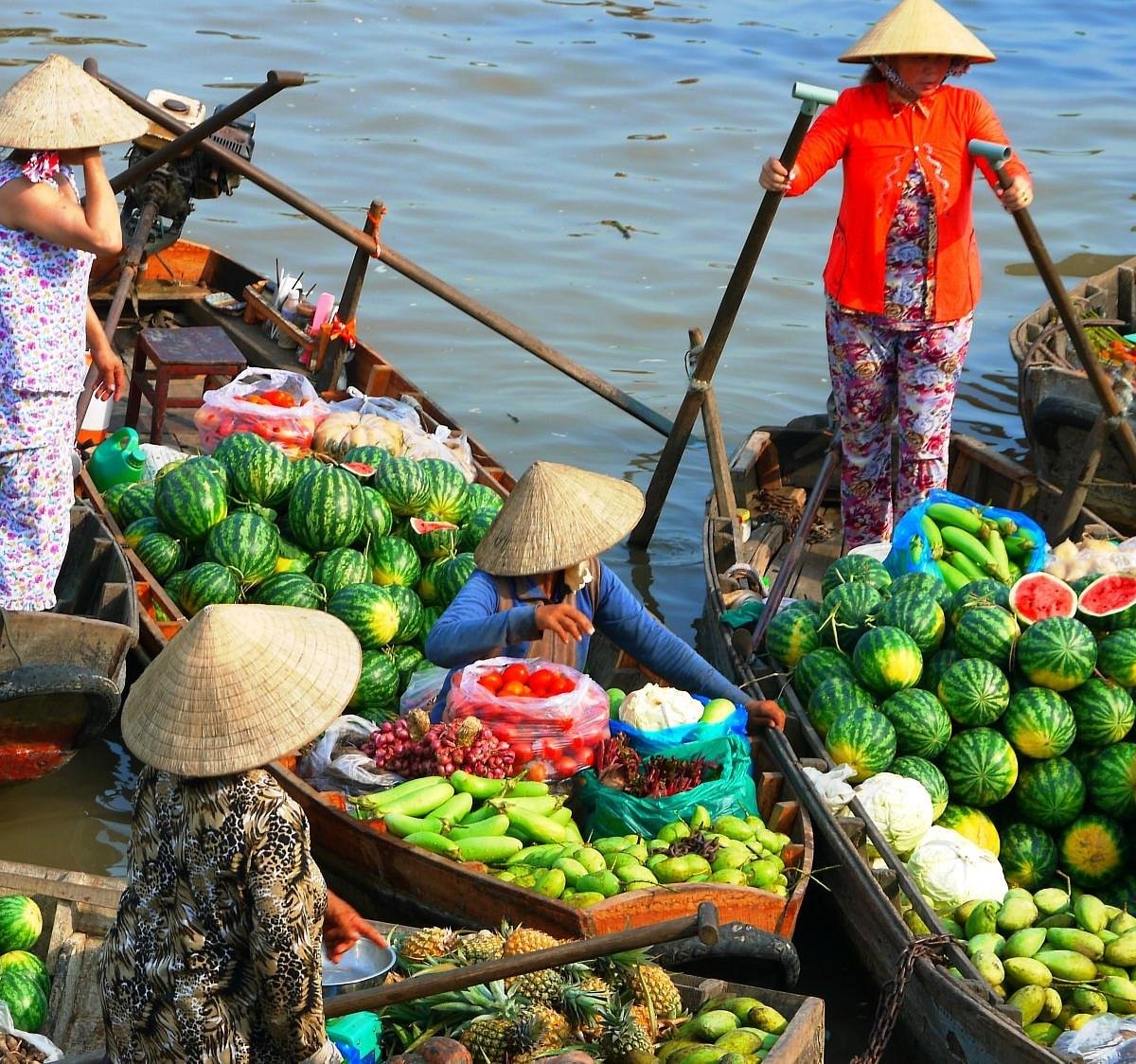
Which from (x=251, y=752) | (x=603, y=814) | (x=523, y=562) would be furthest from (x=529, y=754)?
(x=251, y=752)

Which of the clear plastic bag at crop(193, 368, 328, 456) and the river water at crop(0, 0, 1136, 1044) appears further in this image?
the river water at crop(0, 0, 1136, 1044)

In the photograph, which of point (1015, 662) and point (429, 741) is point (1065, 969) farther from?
point (429, 741)

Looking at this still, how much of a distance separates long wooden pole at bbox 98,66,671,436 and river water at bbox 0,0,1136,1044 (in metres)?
1.24

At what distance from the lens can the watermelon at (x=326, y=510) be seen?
6.25 m

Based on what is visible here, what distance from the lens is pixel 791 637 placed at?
18.7 ft

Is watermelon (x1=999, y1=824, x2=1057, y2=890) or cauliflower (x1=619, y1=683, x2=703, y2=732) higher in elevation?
cauliflower (x1=619, y1=683, x2=703, y2=732)

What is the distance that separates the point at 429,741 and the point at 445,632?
34 centimetres

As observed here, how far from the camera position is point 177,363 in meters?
7.58

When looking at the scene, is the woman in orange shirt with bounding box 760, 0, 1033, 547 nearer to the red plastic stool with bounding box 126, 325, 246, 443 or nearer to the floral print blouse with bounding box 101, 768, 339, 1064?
the red plastic stool with bounding box 126, 325, 246, 443

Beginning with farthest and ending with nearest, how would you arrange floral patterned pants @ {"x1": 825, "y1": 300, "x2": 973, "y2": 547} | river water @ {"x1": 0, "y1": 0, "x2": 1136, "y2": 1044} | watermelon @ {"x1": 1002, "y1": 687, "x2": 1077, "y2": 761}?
river water @ {"x1": 0, "y1": 0, "x2": 1136, "y2": 1044} → floral patterned pants @ {"x1": 825, "y1": 300, "x2": 973, "y2": 547} → watermelon @ {"x1": 1002, "y1": 687, "x2": 1077, "y2": 761}

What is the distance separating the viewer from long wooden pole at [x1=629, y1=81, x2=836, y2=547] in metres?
6.67

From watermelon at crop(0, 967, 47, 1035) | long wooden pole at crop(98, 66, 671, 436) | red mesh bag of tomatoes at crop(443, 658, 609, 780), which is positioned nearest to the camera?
watermelon at crop(0, 967, 47, 1035)

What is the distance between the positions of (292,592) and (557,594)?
4.53 ft

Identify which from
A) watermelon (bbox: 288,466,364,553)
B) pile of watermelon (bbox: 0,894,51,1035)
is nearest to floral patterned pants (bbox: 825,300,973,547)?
watermelon (bbox: 288,466,364,553)
